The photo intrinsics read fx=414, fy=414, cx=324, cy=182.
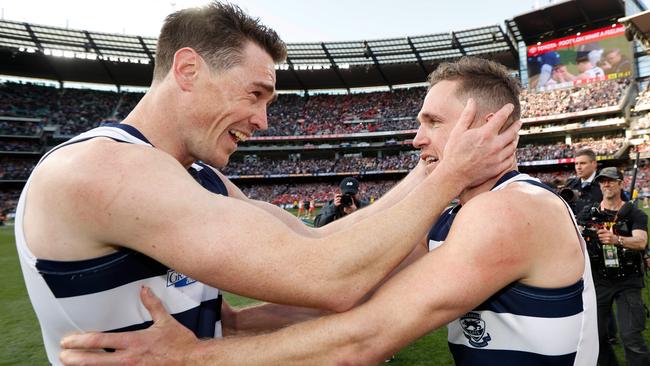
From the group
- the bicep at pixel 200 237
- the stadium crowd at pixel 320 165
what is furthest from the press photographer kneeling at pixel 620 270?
the stadium crowd at pixel 320 165

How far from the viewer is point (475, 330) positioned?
6.49ft

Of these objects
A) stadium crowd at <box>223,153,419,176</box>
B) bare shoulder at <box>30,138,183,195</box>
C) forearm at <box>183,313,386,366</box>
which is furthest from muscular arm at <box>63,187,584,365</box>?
stadium crowd at <box>223,153,419,176</box>

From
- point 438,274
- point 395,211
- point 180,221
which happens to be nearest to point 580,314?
point 438,274

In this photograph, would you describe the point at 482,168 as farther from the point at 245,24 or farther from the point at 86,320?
the point at 86,320

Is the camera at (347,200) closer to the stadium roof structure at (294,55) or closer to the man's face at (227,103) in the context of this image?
the man's face at (227,103)

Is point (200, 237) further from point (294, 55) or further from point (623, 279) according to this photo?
point (294, 55)

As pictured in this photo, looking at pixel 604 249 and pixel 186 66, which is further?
pixel 604 249

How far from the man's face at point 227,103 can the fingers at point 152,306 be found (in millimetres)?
725

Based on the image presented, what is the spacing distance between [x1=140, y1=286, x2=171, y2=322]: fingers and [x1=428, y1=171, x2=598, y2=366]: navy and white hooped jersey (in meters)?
1.39

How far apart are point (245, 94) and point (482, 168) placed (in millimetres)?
1201

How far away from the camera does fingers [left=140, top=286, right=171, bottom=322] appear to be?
1.65 metres

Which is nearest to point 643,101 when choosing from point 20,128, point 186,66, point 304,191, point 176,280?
point 304,191

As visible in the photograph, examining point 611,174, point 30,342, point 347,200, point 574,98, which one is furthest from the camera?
point 574,98

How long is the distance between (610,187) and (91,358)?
6.65 metres
